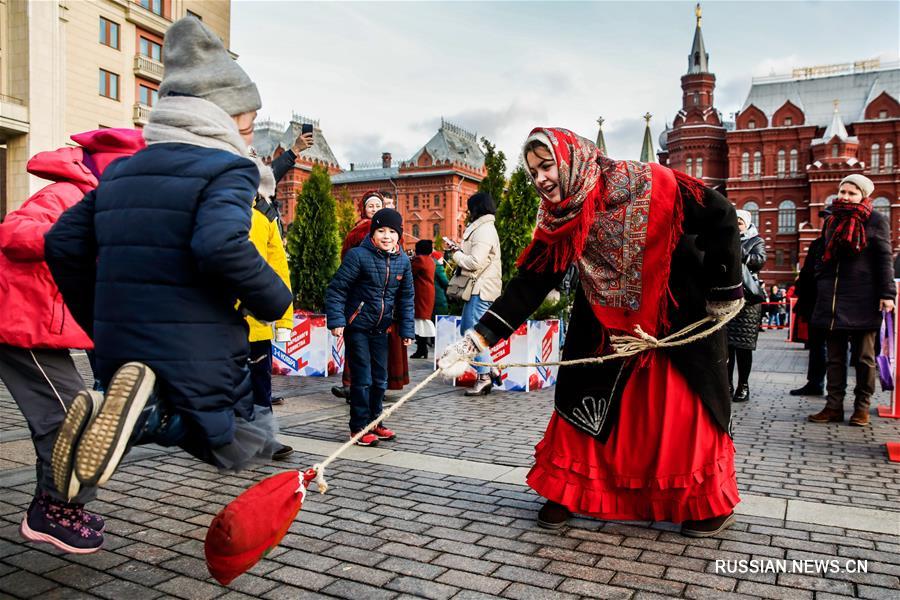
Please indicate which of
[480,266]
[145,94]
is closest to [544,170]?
[480,266]

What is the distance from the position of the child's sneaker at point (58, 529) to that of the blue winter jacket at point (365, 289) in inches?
112

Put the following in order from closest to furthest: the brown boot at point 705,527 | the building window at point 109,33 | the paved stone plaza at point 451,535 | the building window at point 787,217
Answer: the paved stone plaza at point 451,535 < the brown boot at point 705,527 < the building window at point 109,33 < the building window at point 787,217

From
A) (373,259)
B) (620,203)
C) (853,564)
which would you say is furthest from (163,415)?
(373,259)

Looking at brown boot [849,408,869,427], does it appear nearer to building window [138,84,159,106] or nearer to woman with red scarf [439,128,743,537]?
woman with red scarf [439,128,743,537]

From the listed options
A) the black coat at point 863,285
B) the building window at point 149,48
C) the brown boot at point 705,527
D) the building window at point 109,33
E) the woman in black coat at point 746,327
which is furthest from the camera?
the building window at point 149,48

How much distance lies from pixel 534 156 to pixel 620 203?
20.1 inches

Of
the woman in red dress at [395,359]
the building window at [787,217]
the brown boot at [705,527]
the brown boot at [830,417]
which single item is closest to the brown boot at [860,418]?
the brown boot at [830,417]

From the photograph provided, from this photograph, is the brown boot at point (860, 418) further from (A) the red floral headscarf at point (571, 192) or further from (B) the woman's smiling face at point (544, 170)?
(B) the woman's smiling face at point (544, 170)

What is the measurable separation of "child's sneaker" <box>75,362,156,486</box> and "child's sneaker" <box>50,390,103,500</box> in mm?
28

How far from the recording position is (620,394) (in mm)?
3928

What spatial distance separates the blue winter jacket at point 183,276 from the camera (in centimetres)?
251

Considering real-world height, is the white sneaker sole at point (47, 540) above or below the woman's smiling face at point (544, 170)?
below

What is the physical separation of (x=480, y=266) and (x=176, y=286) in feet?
21.0

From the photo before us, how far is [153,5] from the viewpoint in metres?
37.0
